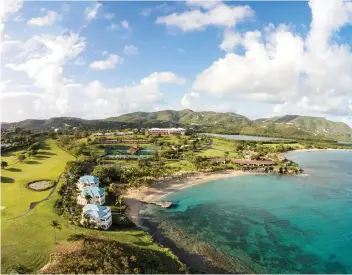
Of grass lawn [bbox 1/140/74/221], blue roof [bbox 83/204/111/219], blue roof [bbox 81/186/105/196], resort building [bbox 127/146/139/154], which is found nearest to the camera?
blue roof [bbox 83/204/111/219]

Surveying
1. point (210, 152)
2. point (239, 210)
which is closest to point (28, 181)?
point (239, 210)

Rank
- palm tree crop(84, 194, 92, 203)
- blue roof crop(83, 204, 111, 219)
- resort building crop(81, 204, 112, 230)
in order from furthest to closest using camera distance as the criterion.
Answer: palm tree crop(84, 194, 92, 203), blue roof crop(83, 204, 111, 219), resort building crop(81, 204, 112, 230)

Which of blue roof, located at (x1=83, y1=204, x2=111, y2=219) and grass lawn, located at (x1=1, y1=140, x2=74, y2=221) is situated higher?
grass lawn, located at (x1=1, y1=140, x2=74, y2=221)

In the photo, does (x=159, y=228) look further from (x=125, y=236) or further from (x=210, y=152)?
(x=210, y=152)

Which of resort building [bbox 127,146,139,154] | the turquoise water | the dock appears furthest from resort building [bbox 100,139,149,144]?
the dock

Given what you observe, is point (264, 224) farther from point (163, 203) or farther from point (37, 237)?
point (37, 237)

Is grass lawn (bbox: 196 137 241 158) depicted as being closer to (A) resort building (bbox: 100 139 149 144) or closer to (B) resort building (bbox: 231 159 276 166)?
(B) resort building (bbox: 231 159 276 166)
